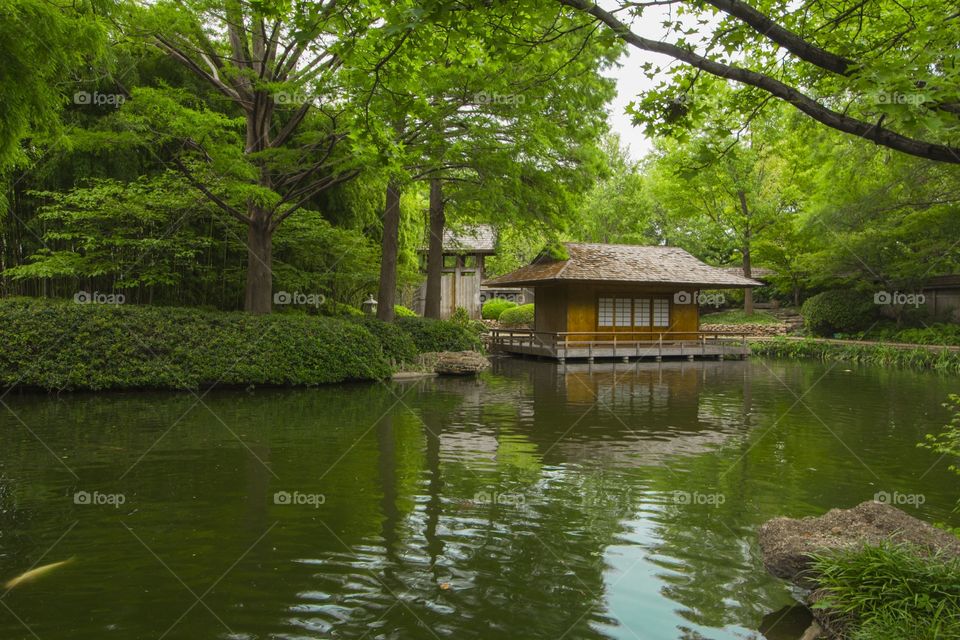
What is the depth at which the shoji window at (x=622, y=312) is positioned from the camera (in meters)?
26.1

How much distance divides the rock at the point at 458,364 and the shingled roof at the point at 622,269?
6365 mm

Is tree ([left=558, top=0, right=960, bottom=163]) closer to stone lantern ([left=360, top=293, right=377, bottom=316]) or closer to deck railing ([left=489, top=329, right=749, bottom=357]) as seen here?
deck railing ([left=489, top=329, right=749, bottom=357])

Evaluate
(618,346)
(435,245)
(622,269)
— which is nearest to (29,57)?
(435,245)

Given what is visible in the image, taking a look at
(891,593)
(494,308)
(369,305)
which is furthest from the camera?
(494,308)

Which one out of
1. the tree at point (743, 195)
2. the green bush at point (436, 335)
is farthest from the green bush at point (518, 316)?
the green bush at point (436, 335)

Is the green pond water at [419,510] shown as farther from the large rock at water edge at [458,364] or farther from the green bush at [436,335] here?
the green bush at [436,335]

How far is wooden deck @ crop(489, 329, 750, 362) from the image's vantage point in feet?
76.8

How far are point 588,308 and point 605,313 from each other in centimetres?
90

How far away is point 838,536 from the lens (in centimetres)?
461

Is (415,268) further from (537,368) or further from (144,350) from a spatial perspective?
(144,350)

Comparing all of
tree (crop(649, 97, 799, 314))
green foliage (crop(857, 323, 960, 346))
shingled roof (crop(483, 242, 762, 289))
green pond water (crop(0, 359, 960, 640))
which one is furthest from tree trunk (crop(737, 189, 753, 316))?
green pond water (crop(0, 359, 960, 640))

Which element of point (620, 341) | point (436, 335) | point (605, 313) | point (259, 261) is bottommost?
point (620, 341)

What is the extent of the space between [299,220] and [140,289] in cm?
462

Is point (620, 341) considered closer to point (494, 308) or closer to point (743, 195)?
point (494, 308)
